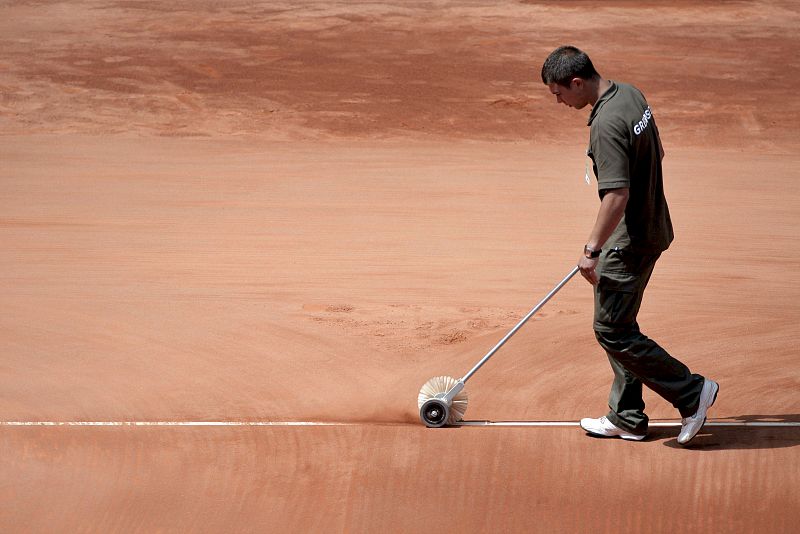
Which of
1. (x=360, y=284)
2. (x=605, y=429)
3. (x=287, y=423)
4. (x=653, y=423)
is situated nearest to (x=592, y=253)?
(x=605, y=429)

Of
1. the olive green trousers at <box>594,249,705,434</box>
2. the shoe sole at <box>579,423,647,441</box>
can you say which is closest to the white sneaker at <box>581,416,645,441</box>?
the shoe sole at <box>579,423,647,441</box>

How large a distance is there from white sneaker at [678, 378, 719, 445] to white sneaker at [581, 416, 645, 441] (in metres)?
0.20

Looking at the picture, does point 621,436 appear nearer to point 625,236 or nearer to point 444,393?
point 444,393

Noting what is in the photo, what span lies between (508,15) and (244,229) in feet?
46.2

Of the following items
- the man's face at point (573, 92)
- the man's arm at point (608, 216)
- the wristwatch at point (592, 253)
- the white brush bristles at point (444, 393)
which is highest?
the man's face at point (573, 92)

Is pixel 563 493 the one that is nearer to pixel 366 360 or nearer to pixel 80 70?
pixel 366 360

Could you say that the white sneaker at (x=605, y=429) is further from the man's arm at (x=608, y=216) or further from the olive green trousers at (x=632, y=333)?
the man's arm at (x=608, y=216)

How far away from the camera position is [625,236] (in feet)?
15.1

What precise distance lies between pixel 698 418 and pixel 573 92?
5.38 ft

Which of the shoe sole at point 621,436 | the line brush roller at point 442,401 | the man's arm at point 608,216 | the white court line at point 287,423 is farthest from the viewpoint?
the white court line at point 287,423

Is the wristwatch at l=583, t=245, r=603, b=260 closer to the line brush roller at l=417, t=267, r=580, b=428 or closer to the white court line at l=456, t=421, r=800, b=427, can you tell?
the line brush roller at l=417, t=267, r=580, b=428

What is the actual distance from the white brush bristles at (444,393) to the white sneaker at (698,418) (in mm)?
1067

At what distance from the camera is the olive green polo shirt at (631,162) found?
4367mm

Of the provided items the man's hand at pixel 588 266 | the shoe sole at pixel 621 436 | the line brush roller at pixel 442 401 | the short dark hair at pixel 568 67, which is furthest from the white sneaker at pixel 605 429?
the short dark hair at pixel 568 67
